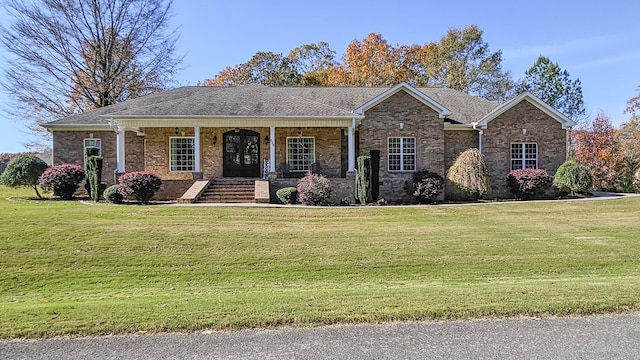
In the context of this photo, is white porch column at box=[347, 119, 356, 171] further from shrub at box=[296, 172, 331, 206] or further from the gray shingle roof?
shrub at box=[296, 172, 331, 206]

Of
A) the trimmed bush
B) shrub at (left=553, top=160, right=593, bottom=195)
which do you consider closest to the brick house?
the trimmed bush

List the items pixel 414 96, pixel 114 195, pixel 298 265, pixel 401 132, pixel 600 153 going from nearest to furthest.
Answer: pixel 298 265 → pixel 114 195 → pixel 414 96 → pixel 401 132 → pixel 600 153

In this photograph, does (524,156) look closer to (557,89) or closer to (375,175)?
(375,175)

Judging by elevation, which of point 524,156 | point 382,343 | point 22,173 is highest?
point 524,156

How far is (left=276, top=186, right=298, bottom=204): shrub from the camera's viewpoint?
53.2ft

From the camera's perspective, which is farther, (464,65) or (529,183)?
(464,65)

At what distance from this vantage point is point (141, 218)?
12430 millimetres

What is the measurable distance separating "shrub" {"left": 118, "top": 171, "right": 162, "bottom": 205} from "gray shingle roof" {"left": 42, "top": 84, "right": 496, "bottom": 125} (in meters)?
3.17

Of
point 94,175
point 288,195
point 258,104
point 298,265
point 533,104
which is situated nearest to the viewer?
point 298,265

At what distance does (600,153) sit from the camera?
97.1 ft

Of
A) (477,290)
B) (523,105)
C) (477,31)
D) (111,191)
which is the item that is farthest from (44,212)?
(477,31)

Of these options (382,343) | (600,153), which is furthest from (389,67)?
(382,343)

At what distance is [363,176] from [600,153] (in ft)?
72.2

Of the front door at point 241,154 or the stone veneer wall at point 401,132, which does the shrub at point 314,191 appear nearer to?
the stone veneer wall at point 401,132
